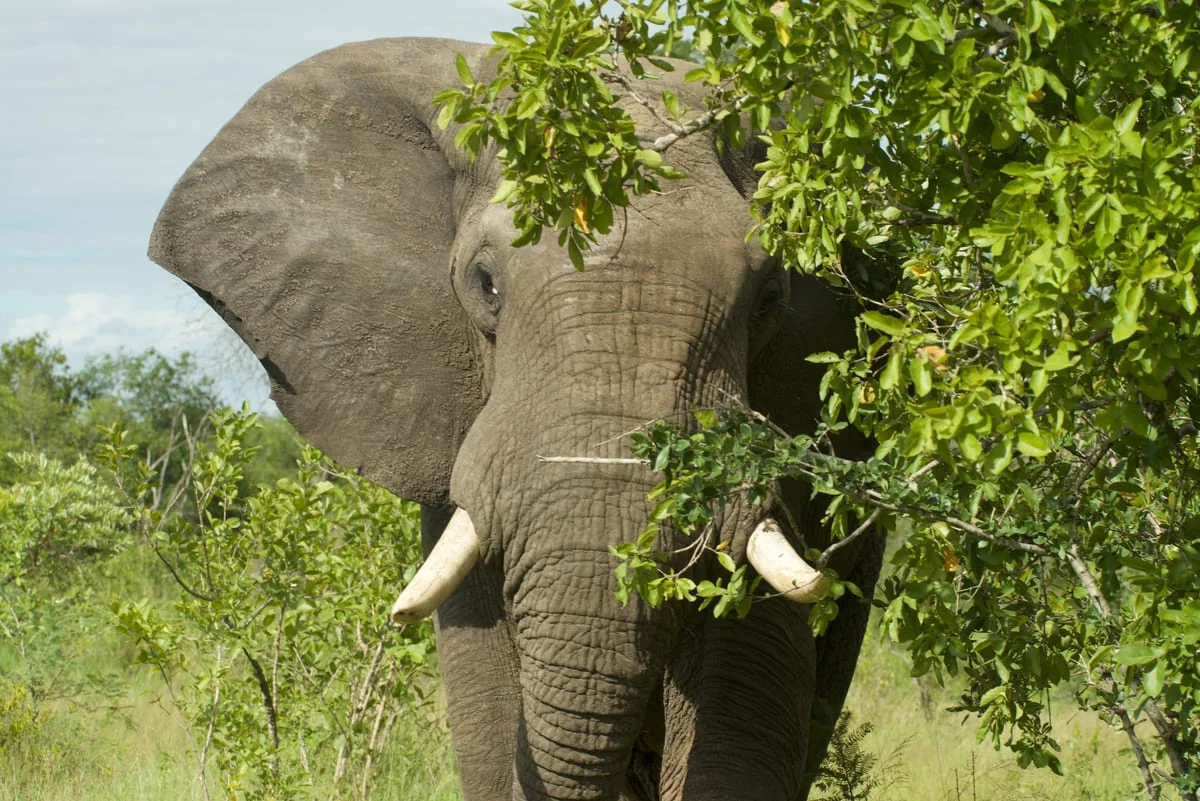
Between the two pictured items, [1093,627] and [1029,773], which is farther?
[1029,773]

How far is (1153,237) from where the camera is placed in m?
2.55

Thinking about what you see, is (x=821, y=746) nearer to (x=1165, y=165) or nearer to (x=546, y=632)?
(x=546, y=632)

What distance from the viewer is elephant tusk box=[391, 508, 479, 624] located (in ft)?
14.2

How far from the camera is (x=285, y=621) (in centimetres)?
602

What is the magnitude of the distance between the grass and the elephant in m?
1.46

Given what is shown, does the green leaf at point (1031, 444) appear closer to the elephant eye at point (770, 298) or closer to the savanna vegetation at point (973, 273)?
the savanna vegetation at point (973, 273)

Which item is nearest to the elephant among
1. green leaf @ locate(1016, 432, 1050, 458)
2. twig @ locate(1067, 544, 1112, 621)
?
twig @ locate(1067, 544, 1112, 621)

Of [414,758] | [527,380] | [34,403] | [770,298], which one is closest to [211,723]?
[414,758]

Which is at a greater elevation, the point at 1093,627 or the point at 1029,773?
the point at 1093,627

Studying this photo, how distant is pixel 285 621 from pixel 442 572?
1.81m

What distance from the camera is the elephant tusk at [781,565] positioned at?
155 inches

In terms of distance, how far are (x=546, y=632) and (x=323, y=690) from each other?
282 centimetres

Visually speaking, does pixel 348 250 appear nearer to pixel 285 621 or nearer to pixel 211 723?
pixel 285 621

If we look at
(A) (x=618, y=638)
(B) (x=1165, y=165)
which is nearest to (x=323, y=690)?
(A) (x=618, y=638)
